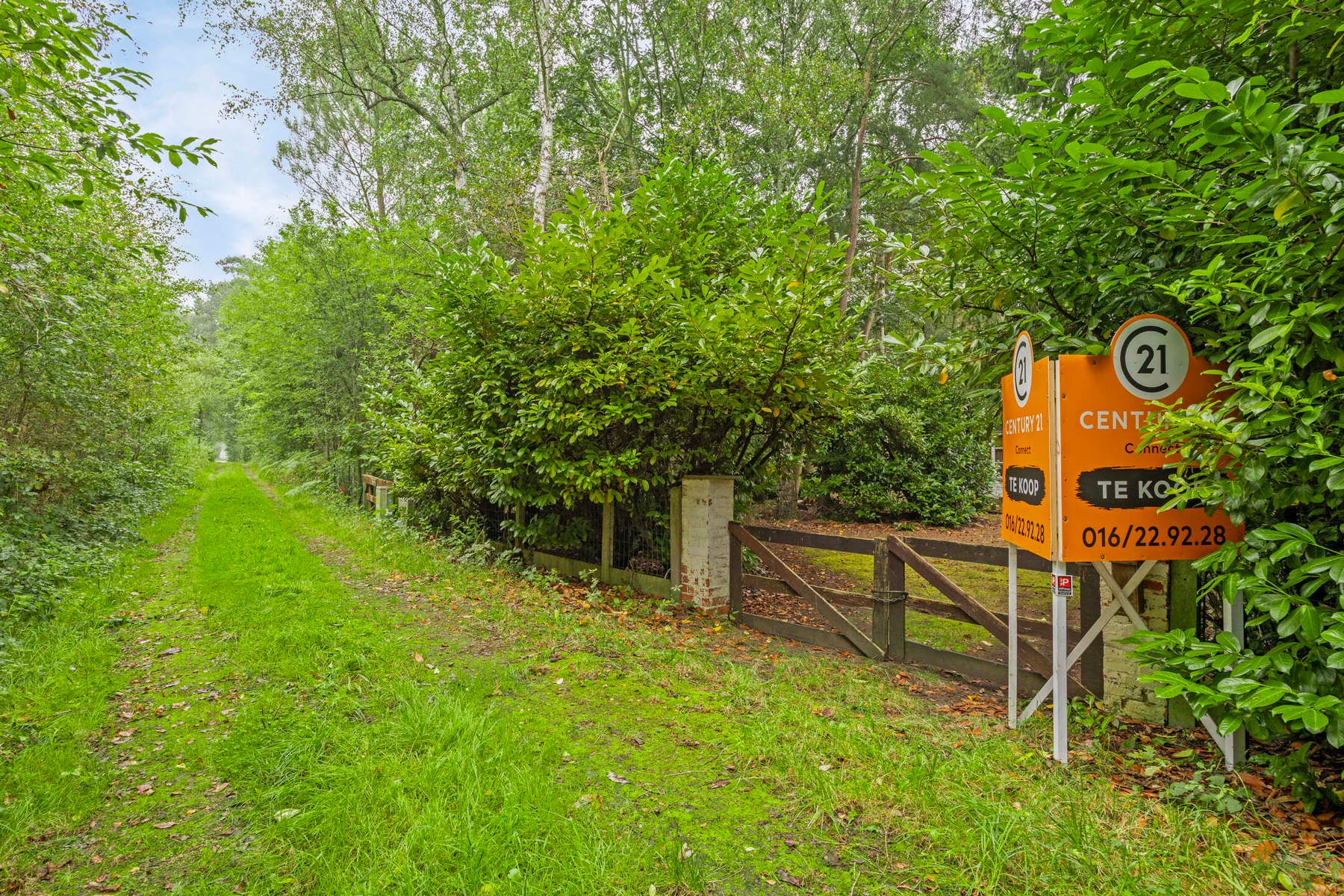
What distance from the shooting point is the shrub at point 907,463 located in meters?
14.0

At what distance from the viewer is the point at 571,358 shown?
22.2 feet

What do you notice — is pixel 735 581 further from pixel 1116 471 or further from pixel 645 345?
pixel 1116 471

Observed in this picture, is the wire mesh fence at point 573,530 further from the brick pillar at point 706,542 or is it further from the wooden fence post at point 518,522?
the brick pillar at point 706,542

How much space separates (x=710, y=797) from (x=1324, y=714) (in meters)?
2.50

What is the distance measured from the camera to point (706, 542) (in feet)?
21.3

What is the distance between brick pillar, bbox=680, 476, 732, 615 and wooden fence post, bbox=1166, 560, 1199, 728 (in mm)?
3738

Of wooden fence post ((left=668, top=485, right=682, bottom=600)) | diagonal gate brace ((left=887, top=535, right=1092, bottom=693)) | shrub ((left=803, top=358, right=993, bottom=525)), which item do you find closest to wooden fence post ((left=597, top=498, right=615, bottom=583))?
wooden fence post ((left=668, top=485, right=682, bottom=600))

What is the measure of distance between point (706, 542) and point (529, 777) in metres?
3.47

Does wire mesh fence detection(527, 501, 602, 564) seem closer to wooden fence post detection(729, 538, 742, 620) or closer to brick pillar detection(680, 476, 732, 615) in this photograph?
brick pillar detection(680, 476, 732, 615)

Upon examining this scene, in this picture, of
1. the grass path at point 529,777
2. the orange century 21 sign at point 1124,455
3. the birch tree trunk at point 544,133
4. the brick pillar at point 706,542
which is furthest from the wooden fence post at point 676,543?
the birch tree trunk at point 544,133

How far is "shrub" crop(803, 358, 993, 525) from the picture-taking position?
14.0 m

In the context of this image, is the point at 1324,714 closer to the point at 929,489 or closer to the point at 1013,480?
the point at 1013,480

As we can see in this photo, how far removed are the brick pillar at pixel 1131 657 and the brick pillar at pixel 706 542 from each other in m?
3.40

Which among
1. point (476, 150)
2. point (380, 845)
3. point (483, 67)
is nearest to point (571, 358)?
point (380, 845)
